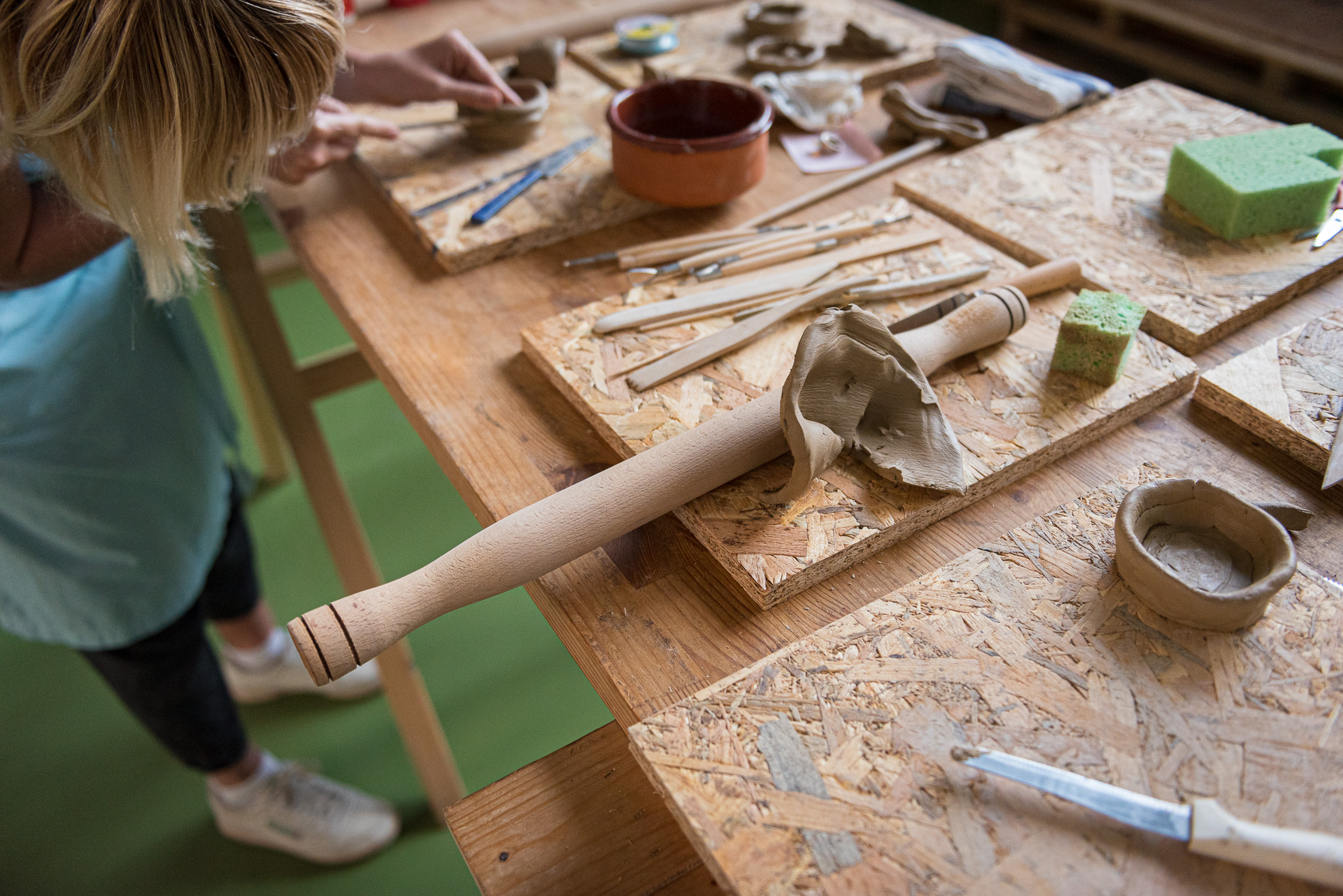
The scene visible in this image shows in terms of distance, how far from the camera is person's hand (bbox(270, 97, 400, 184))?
3.97 feet

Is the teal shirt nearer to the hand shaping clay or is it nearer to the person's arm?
the person's arm

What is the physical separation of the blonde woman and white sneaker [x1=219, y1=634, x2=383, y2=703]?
136 mm

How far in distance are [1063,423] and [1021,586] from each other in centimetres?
22

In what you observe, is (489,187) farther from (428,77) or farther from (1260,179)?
(1260,179)

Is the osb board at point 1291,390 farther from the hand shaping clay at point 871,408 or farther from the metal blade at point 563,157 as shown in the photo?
the metal blade at point 563,157

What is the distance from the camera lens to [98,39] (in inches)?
28.4

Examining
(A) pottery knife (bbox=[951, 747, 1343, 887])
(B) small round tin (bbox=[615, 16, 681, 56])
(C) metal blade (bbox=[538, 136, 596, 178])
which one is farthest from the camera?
(B) small round tin (bbox=[615, 16, 681, 56])

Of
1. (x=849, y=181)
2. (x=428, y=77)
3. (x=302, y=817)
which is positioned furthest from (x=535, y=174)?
(x=302, y=817)

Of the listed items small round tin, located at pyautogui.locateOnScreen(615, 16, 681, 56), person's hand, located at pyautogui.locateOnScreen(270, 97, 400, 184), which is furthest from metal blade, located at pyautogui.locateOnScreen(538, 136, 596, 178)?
small round tin, located at pyautogui.locateOnScreen(615, 16, 681, 56)

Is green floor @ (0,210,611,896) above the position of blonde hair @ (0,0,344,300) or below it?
below

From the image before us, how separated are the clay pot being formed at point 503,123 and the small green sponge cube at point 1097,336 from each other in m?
0.84

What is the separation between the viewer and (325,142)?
1.24 metres

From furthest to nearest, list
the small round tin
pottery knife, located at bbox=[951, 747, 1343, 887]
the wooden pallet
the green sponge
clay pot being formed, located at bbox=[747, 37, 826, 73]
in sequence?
the wooden pallet < the small round tin < clay pot being formed, located at bbox=[747, 37, 826, 73] < the green sponge < pottery knife, located at bbox=[951, 747, 1343, 887]

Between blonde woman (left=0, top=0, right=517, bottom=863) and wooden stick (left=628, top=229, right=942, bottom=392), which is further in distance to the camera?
wooden stick (left=628, top=229, right=942, bottom=392)
